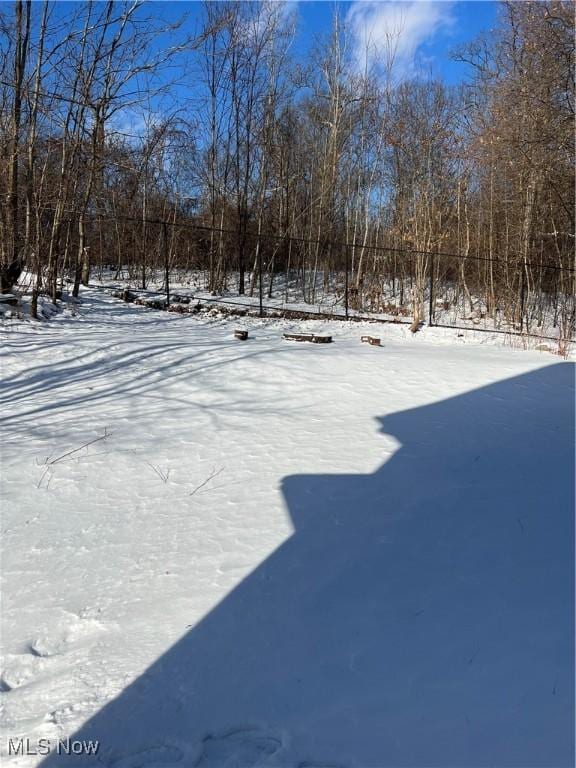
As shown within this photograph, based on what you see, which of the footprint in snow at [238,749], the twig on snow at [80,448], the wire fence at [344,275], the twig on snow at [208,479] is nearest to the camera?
the footprint in snow at [238,749]

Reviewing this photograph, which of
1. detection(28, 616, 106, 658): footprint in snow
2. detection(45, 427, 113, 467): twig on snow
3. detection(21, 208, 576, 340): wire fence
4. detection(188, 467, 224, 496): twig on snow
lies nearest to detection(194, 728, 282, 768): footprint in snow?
detection(28, 616, 106, 658): footprint in snow

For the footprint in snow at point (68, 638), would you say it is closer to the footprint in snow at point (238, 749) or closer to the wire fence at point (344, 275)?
the footprint in snow at point (238, 749)

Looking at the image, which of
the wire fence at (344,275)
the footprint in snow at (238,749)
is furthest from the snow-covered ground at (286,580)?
the wire fence at (344,275)

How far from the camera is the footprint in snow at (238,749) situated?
1.36 meters

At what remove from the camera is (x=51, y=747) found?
55.1 inches

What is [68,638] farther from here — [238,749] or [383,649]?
[383,649]

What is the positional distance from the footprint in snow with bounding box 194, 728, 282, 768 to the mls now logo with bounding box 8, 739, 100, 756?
32cm

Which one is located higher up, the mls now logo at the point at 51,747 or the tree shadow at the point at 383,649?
the tree shadow at the point at 383,649

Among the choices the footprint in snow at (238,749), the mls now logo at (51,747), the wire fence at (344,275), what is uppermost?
the wire fence at (344,275)

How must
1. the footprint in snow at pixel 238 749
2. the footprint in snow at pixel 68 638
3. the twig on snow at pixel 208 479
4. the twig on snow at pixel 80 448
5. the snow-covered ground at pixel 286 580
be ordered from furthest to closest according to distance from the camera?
the twig on snow at pixel 80 448 → the twig on snow at pixel 208 479 → the footprint in snow at pixel 68 638 → the snow-covered ground at pixel 286 580 → the footprint in snow at pixel 238 749

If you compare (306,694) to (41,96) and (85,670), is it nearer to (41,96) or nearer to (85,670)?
(85,670)

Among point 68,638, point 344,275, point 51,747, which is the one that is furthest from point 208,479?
point 344,275

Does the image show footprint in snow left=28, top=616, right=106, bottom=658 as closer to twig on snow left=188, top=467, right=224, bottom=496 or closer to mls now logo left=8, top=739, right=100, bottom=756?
mls now logo left=8, top=739, right=100, bottom=756

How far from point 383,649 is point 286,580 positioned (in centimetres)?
53
